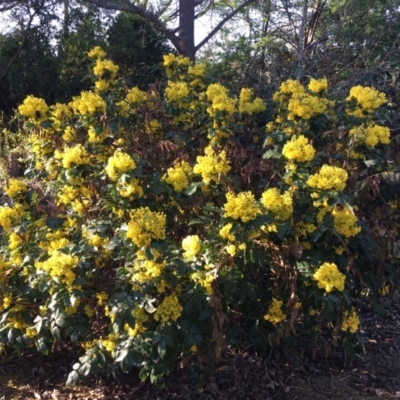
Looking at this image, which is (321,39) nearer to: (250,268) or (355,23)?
(355,23)

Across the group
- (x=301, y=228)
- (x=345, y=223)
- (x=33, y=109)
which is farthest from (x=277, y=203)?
(x=33, y=109)

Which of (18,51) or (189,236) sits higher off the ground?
(18,51)

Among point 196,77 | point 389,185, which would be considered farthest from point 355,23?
point 389,185

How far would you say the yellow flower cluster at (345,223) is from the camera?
7.66 feet

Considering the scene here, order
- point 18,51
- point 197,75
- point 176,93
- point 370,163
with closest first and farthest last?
point 370,163, point 176,93, point 197,75, point 18,51

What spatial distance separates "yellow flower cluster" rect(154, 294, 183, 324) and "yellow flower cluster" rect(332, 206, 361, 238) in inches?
28.9

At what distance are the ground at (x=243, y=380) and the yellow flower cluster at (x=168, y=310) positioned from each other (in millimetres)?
785

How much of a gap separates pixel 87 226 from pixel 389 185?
5.13 feet

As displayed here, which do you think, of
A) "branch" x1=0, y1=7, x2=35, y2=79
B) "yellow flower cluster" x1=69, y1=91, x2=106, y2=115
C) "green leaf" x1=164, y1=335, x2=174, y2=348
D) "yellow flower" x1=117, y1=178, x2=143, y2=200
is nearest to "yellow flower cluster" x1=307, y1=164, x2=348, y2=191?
"yellow flower" x1=117, y1=178, x2=143, y2=200

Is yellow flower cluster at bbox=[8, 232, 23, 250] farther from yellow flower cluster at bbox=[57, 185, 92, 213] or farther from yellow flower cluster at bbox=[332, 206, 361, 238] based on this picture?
yellow flower cluster at bbox=[332, 206, 361, 238]

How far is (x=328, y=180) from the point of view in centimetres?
225

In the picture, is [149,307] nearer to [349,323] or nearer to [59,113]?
[349,323]

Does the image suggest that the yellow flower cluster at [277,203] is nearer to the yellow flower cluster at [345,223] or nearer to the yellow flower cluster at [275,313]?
the yellow flower cluster at [345,223]

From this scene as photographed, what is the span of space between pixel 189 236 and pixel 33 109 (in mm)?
1201
